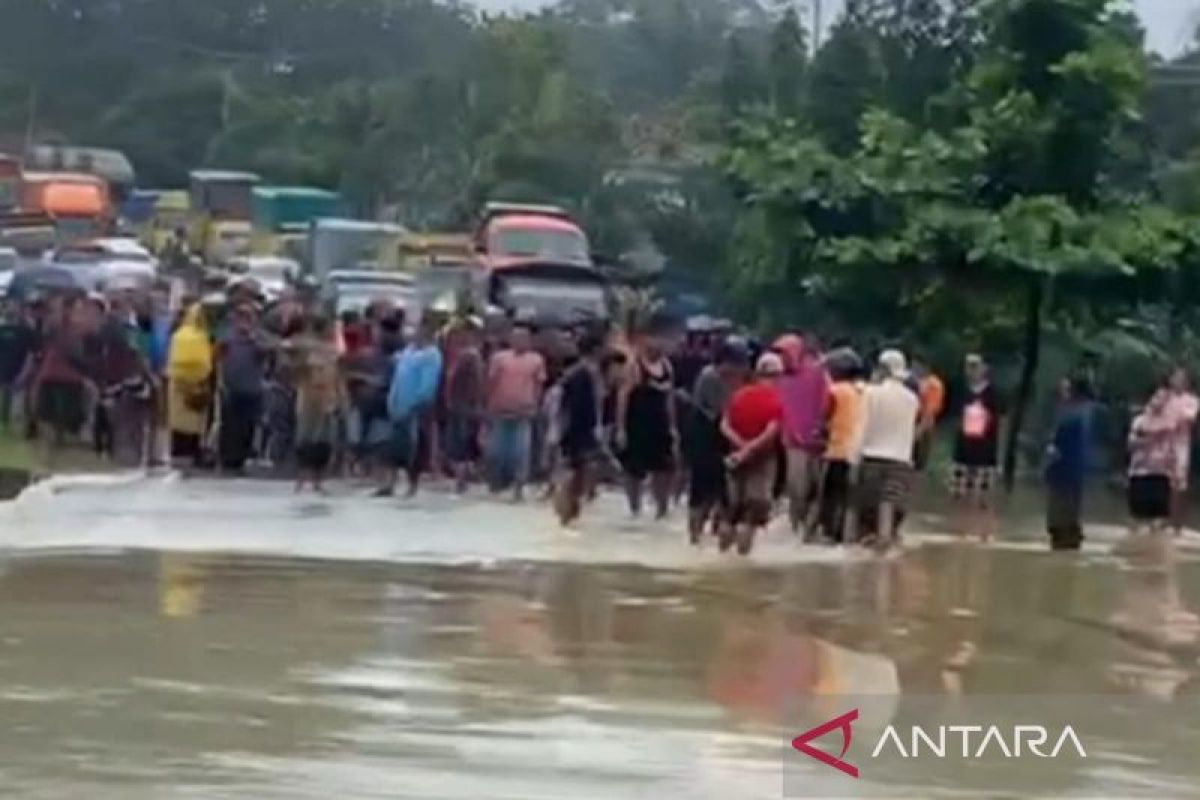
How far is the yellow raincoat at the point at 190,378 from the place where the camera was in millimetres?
25078

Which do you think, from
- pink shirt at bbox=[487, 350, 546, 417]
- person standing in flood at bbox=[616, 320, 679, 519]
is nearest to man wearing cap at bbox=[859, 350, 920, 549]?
person standing in flood at bbox=[616, 320, 679, 519]

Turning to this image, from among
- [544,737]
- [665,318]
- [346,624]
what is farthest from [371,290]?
[544,737]

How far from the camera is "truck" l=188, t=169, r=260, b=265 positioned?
6291 centimetres

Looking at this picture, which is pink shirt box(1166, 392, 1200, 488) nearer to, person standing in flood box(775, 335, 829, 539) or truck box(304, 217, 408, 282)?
person standing in flood box(775, 335, 829, 539)

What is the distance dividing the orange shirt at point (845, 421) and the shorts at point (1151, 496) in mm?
4534

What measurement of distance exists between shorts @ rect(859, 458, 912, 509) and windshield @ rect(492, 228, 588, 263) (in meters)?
24.6

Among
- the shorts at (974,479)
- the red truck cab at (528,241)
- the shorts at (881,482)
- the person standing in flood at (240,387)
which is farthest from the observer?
the red truck cab at (528,241)

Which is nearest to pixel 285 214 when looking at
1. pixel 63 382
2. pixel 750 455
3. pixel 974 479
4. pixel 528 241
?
pixel 528 241

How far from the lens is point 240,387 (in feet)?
81.7

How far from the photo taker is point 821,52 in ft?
124

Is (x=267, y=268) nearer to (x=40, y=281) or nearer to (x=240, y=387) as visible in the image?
(x=40, y=281)

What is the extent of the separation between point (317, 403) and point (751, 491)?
19.7 ft

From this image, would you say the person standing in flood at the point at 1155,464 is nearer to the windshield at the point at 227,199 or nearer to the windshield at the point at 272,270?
the windshield at the point at 272,270

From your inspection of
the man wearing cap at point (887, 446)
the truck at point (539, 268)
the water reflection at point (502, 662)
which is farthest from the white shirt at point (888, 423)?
the truck at point (539, 268)
